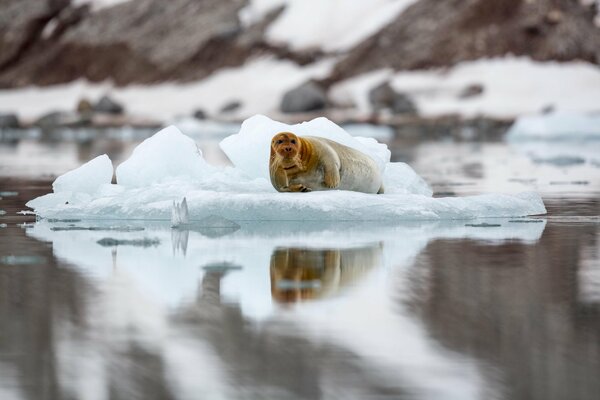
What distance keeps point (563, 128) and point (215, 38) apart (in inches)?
1486

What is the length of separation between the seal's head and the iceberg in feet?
1.20

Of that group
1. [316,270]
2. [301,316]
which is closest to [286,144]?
[316,270]

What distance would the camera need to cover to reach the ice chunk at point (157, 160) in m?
12.3

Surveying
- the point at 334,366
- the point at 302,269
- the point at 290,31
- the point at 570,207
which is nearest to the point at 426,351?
the point at 334,366

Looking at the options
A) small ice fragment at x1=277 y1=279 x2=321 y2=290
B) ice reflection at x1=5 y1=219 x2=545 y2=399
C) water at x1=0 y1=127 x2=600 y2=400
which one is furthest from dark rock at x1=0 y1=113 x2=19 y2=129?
small ice fragment at x1=277 y1=279 x2=321 y2=290

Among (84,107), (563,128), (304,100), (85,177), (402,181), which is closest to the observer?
(85,177)

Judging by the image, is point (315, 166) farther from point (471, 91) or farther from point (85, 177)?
point (471, 91)

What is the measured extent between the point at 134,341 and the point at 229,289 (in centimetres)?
153

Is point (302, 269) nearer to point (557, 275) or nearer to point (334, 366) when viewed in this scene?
point (557, 275)

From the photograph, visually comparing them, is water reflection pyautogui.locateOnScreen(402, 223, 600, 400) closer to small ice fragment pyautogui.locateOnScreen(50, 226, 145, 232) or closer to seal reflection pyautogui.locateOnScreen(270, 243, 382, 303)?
seal reflection pyautogui.locateOnScreen(270, 243, 382, 303)

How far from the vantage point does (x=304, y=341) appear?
5656 mm

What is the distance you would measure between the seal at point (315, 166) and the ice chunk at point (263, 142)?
0.47 meters

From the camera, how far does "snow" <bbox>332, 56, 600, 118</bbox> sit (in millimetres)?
50062

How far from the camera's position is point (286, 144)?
10.8 meters
